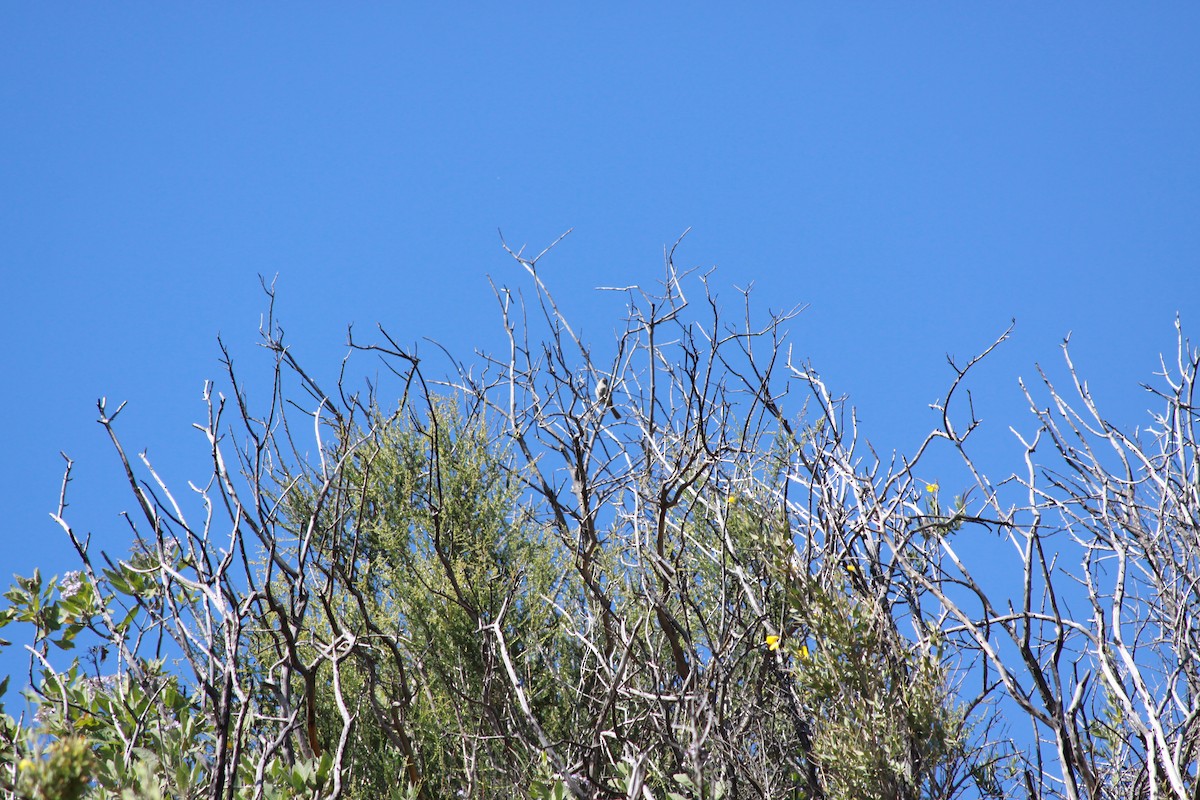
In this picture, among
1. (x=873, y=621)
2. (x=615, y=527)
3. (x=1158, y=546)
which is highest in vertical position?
(x=615, y=527)

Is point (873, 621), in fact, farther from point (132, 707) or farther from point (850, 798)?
point (132, 707)

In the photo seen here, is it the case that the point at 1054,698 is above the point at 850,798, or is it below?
above

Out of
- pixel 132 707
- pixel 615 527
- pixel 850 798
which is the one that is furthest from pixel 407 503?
pixel 850 798

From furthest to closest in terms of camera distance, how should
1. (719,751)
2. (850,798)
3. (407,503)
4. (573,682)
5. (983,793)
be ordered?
(407,503) < (573,682) < (983,793) < (719,751) < (850,798)

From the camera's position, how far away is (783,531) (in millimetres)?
3094

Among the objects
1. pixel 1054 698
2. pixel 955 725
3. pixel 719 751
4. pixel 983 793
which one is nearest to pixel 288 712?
pixel 719 751

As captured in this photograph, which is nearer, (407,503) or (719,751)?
(719,751)

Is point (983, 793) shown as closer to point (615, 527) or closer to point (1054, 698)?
point (1054, 698)

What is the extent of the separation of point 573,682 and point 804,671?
1666 mm

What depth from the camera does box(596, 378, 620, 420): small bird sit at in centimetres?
452

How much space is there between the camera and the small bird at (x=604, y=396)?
4516mm

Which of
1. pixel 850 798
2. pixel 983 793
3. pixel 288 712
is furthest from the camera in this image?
pixel 983 793

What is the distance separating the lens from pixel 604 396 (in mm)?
4727

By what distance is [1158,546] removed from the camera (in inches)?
150
